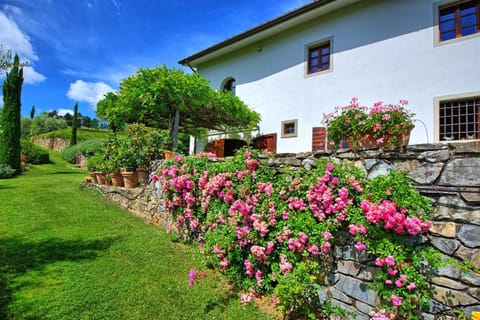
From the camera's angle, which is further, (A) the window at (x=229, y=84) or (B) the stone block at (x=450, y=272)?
(A) the window at (x=229, y=84)

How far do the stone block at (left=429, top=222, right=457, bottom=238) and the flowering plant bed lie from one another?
146cm

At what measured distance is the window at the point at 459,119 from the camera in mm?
5535

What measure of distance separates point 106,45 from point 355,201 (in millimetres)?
14840

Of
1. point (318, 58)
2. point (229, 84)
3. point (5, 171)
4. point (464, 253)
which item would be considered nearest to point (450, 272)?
point (464, 253)

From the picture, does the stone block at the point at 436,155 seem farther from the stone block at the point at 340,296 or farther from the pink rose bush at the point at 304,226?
the stone block at the point at 340,296

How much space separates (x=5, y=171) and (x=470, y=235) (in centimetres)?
1749

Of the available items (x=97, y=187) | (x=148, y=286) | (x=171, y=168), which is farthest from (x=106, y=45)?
(x=148, y=286)

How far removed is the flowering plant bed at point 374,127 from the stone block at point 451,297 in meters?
1.95

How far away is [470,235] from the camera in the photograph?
2.11 m

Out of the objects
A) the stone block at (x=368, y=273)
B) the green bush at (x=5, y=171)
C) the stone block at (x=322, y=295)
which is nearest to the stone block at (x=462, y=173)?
the stone block at (x=368, y=273)

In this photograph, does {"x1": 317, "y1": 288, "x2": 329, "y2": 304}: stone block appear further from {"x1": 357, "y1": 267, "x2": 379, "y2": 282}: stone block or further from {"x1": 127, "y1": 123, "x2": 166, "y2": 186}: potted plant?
{"x1": 127, "y1": 123, "x2": 166, "y2": 186}: potted plant

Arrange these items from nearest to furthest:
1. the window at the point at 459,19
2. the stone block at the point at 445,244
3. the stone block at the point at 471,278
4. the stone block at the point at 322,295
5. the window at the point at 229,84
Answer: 1. the stone block at the point at 471,278
2. the stone block at the point at 445,244
3. the stone block at the point at 322,295
4. the window at the point at 459,19
5. the window at the point at 229,84

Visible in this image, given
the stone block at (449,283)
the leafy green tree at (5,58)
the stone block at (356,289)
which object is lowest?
the stone block at (356,289)

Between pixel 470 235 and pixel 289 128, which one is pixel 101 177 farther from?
pixel 470 235
